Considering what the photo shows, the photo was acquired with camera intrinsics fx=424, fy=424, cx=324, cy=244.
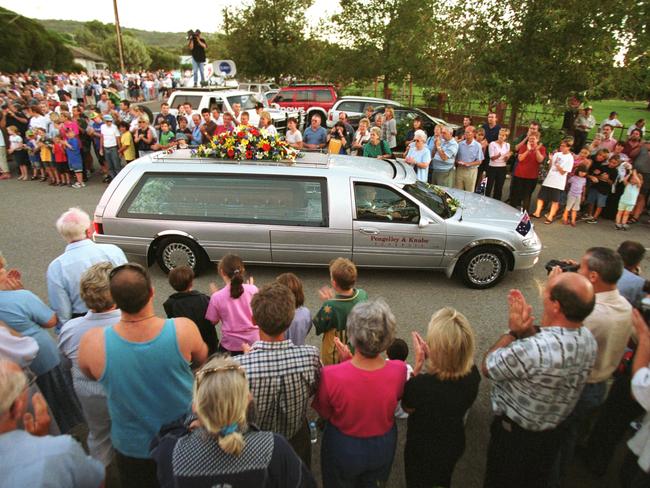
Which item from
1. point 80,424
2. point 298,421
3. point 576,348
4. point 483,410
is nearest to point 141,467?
point 298,421

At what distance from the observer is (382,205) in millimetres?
6117

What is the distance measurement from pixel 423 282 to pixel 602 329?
3.57 meters

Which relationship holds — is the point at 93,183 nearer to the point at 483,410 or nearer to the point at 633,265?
the point at 483,410

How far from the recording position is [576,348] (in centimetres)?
241

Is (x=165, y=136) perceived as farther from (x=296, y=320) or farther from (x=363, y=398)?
(x=363, y=398)

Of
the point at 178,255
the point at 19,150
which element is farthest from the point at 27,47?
the point at 178,255

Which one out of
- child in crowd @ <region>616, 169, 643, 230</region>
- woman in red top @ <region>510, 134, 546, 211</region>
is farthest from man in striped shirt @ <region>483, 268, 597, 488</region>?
child in crowd @ <region>616, 169, 643, 230</region>

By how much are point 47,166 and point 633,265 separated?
13048 millimetres

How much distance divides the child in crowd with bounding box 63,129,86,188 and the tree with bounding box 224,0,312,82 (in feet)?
58.7

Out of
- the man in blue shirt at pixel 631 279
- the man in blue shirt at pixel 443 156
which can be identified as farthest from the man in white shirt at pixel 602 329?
the man in blue shirt at pixel 443 156

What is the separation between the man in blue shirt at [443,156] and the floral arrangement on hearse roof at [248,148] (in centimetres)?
390

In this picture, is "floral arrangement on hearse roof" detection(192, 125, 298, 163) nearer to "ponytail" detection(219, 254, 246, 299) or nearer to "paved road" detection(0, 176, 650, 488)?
"paved road" detection(0, 176, 650, 488)

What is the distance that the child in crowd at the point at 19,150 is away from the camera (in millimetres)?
11609

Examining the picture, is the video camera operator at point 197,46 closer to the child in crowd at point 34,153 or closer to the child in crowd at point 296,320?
the child in crowd at point 34,153
